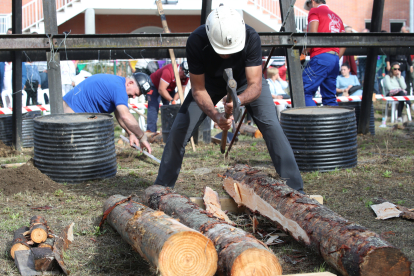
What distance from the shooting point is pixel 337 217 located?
293cm

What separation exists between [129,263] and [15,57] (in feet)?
18.9

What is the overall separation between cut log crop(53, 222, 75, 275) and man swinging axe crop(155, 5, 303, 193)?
1.22m

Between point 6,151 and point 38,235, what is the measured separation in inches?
207

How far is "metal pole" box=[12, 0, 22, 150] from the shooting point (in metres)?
7.51

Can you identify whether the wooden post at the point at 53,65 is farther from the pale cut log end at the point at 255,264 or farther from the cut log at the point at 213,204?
the pale cut log end at the point at 255,264

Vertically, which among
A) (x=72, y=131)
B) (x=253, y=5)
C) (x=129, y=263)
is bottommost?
(x=129, y=263)

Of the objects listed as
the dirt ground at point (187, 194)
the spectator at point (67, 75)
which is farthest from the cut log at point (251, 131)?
the spectator at point (67, 75)

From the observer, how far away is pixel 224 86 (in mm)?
4387

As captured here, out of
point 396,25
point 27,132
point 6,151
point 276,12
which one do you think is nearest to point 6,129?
point 27,132

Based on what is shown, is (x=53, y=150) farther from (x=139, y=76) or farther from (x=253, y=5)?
(x=253, y=5)

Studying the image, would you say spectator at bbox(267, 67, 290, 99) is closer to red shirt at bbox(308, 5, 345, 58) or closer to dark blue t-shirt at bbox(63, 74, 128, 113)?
red shirt at bbox(308, 5, 345, 58)

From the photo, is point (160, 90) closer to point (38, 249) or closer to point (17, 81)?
point (17, 81)

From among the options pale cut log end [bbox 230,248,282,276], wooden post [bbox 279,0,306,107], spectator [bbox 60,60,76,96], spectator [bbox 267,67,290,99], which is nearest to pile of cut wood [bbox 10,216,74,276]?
pale cut log end [bbox 230,248,282,276]

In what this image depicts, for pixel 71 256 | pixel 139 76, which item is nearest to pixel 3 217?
pixel 71 256
